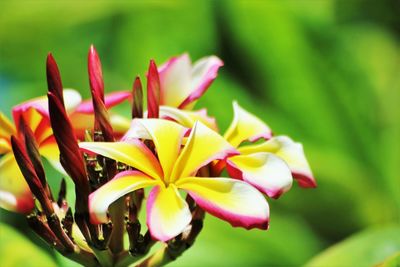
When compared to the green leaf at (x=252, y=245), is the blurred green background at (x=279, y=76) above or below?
above

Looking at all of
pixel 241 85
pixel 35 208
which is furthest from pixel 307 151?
pixel 35 208

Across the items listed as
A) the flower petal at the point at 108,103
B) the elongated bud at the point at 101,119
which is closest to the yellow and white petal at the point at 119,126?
the flower petal at the point at 108,103

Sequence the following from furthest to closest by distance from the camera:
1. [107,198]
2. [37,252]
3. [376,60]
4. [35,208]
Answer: [376,60]
[37,252]
[35,208]
[107,198]

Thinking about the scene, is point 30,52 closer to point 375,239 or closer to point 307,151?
point 307,151

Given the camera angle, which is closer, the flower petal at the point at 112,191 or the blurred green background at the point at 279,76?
the flower petal at the point at 112,191

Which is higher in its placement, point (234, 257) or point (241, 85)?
point (241, 85)

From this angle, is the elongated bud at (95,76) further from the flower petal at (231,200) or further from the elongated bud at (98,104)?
the flower petal at (231,200)

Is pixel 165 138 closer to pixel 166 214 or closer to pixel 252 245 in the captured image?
pixel 166 214
